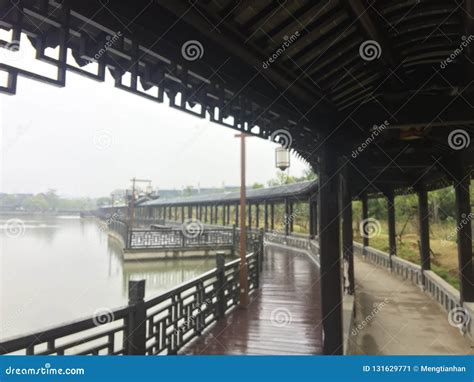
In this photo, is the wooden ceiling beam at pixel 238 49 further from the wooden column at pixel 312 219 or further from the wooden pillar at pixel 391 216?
the wooden column at pixel 312 219

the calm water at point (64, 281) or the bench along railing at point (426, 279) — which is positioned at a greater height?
the bench along railing at point (426, 279)

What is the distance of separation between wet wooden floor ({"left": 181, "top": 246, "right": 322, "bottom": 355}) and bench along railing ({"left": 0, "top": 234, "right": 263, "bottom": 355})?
0.26 meters

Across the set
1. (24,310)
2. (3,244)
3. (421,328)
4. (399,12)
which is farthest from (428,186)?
(3,244)

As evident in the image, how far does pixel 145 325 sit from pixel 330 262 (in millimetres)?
2246

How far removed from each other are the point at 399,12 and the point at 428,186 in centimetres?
755

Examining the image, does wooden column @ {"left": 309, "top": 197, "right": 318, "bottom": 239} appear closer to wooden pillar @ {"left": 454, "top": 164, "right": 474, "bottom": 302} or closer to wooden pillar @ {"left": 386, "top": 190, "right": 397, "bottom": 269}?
wooden pillar @ {"left": 386, "top": 190, "right": 397, "bottom": 269}

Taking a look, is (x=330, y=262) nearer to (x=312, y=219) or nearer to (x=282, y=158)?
(x=282, y=158)

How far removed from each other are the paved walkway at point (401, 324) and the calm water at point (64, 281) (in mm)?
4073

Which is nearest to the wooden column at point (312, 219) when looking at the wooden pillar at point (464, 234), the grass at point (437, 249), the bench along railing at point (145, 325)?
the grass at point (437, 249)

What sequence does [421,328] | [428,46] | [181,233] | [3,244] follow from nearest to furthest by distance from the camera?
[428,46] → [421,328] → [181,233] → [3,244]

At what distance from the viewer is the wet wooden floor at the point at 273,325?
508cm

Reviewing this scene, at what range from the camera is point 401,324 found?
22.7 feet

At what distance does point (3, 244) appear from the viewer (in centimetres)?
1978

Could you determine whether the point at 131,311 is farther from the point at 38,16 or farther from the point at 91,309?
the point at 91,309
